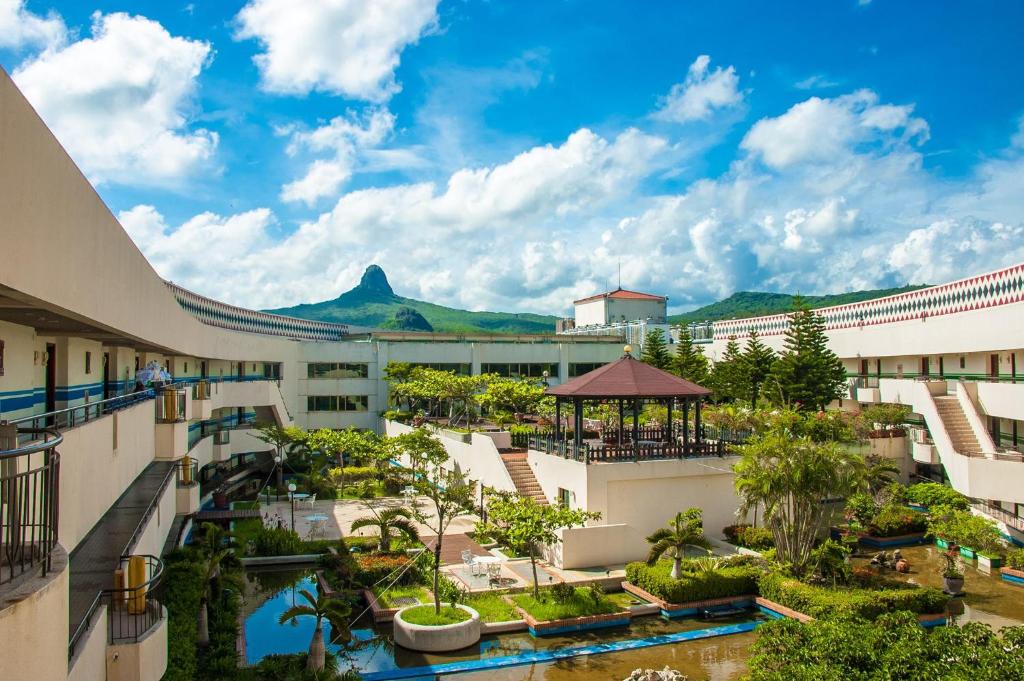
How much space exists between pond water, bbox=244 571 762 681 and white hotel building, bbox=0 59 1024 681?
253cm

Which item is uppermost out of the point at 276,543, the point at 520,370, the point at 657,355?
the point at 657,355

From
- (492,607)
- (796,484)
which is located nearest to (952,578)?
(796,484)

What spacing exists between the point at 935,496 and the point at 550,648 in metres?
14.0

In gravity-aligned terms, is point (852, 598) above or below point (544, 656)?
above

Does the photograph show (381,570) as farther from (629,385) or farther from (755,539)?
(755,539)

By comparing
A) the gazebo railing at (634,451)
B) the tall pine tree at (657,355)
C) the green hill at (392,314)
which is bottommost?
the gazebo railing at (634,451)

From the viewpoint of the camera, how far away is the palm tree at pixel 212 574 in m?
11.3

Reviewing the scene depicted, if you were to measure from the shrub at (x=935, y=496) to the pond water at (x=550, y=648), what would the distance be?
30.8ft

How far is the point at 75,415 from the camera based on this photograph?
8.39 metres

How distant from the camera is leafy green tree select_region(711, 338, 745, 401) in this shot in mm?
29217

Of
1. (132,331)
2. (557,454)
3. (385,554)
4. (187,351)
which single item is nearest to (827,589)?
(557,454)

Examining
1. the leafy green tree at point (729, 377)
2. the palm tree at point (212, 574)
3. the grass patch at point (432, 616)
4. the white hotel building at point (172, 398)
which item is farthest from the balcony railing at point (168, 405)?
the leafy green tree at point (729, 377)

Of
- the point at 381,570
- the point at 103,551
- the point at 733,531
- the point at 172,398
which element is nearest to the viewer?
the point at 103,551

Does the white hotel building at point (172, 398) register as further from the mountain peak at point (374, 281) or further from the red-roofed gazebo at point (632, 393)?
the mountain peak at point (374, 281)
